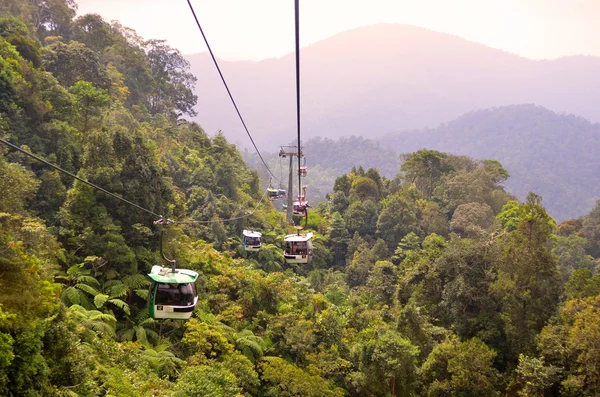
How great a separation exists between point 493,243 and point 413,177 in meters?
29.1

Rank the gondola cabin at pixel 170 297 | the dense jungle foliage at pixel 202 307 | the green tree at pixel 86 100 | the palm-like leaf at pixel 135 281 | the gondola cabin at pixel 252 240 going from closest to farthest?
the dense jungle foliage at pixel 202 307
the gondola cabin at pixel 170 297
the palm-like leaf at pixel 135 281
the gondola cabin at pixel 252 240
the green tree at pixel 86 100

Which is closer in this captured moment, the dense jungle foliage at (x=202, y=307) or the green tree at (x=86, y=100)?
the dense jungle foliage at (x=202, y=307)

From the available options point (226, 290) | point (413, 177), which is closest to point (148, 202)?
point (226, 290)

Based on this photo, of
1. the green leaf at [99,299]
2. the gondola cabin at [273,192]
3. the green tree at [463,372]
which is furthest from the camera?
the gondola cabin at [273,192]

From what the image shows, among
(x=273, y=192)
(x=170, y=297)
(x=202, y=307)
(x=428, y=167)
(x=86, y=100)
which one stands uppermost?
(x=86, y=100)

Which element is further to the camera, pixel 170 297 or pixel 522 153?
pixel 522 153

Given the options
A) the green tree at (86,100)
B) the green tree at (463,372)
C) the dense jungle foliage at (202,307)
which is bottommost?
the green tree at (463,372)

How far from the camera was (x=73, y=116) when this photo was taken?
21609mm

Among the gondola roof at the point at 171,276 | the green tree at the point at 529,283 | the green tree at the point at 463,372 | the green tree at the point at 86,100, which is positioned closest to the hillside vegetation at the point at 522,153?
the green tree at the point at 86,100

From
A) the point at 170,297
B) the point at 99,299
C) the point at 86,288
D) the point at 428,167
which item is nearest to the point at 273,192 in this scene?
the point at 86,288

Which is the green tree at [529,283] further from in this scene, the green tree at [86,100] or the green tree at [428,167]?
the green tree at [428,167]

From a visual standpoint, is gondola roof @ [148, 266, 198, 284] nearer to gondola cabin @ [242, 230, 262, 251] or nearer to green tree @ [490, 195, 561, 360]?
gondola cabin @ [242, 230, 262, 251]

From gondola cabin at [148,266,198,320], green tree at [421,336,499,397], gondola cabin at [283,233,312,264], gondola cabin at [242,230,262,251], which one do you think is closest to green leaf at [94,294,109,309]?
gondola cabin at [148,266,198,320]

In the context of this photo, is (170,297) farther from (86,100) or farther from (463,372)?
(86,100)
